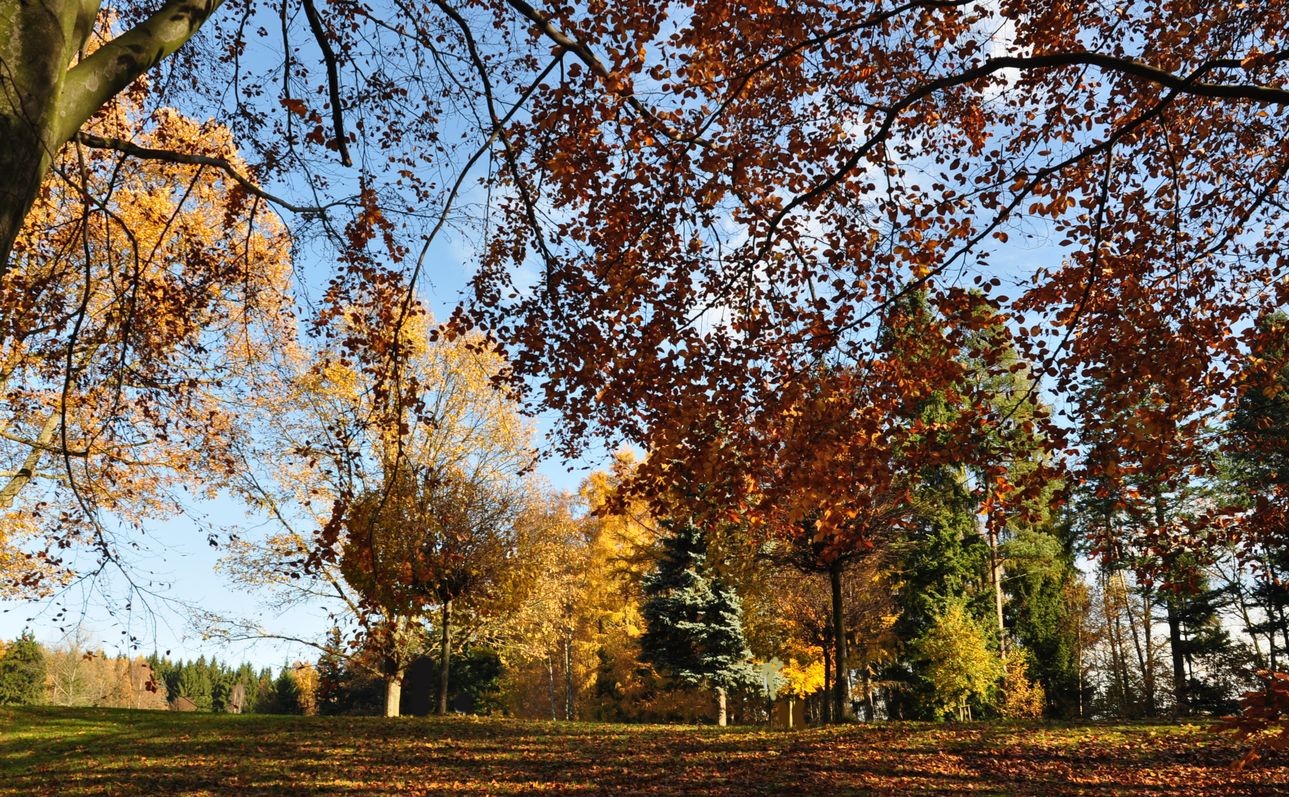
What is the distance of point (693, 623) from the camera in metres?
21.1

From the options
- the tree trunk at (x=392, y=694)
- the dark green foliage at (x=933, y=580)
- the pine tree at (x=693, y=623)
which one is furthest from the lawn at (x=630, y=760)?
the dark green foliage at (x=933, y=580)

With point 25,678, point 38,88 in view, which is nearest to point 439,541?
point 38,88

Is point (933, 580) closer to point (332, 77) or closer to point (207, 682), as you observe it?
point (332, 77)

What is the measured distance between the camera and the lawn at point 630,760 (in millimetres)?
9523

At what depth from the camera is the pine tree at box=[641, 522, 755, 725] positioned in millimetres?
21031

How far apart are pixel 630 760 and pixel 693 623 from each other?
10.1 metres

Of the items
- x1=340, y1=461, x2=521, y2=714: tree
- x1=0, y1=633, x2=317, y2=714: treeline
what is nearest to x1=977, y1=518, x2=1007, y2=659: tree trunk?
x1=340, y1=461, x2=521, y2=714: tree

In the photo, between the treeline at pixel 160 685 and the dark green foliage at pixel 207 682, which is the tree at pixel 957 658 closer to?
the treeline at pixel 160 685

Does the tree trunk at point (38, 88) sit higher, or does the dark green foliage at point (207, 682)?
the tree trunk at point (38, 88)

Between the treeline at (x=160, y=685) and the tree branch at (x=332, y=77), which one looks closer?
the tree branch at (x=332, y=77)

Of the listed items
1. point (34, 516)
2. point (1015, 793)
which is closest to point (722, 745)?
point (1015, 793)

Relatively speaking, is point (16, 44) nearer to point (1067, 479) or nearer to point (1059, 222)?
point (1059, 222)

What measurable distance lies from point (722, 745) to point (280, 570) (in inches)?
460

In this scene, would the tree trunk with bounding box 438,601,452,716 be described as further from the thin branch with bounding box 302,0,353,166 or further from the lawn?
the thin branch with bounding box 302,0,353,166
